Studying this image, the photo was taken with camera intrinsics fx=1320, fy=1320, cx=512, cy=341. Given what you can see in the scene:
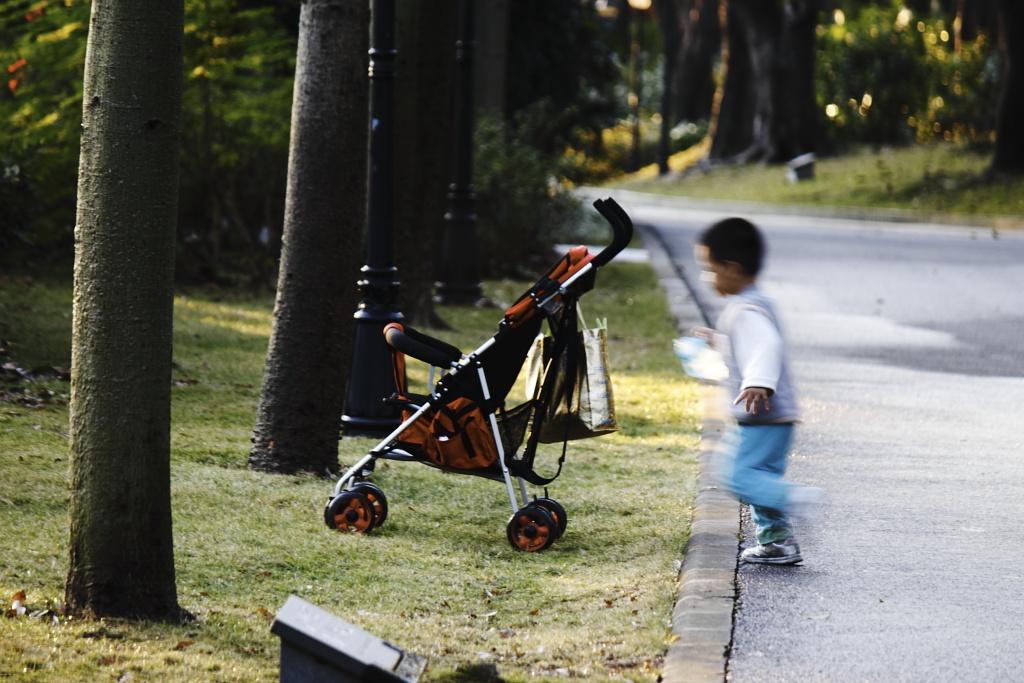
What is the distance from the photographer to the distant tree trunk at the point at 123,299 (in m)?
4.43

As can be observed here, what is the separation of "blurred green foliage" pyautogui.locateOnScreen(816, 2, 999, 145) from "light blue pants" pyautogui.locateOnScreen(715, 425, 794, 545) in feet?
106

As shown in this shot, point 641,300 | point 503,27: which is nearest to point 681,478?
point 641,300

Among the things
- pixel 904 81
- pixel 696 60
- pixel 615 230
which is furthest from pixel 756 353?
pixel 696 60

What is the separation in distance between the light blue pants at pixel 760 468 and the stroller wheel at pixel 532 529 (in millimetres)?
824

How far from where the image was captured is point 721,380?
217 inches

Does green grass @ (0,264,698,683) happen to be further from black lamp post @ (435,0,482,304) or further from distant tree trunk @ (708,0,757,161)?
distant tree trunk @ (708,0,757,161)

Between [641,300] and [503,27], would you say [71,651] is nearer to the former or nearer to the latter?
[641,300]

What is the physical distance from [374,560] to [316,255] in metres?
1.89

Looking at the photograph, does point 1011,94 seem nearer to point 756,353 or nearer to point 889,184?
point 889,184

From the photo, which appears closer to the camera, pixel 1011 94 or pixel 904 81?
pixel 1011 94

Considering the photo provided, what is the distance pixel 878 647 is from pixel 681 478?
8.55 feet

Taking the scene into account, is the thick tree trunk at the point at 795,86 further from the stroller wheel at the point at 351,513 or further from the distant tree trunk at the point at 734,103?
the stroller wheel at the point at 351,513

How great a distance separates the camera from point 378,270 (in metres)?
7.80

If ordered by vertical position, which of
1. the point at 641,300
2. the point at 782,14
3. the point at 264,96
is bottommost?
the point at 641,300
